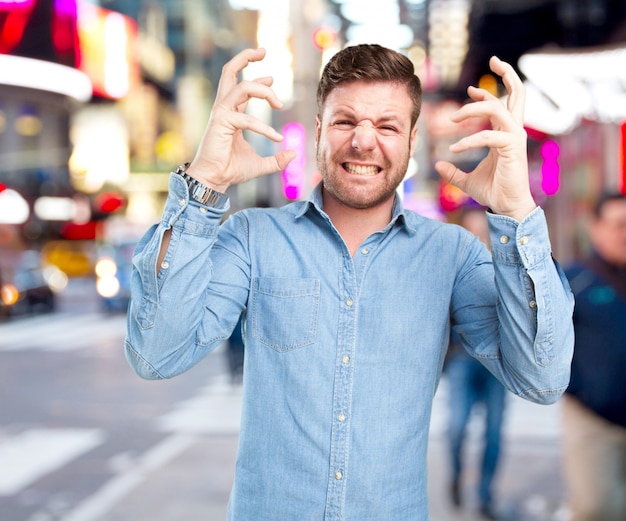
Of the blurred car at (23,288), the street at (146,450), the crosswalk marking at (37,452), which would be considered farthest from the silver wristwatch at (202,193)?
the blurred car at (23,288)

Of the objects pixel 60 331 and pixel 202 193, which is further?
pixel 60 331

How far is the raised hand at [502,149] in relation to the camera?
2012 mm

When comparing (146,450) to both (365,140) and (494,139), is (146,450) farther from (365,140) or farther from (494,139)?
(494,139)

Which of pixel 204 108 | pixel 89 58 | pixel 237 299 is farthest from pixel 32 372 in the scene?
pixel 204 108

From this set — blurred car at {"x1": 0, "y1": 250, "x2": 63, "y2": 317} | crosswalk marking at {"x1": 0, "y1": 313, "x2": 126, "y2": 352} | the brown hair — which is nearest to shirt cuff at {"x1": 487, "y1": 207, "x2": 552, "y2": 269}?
the brown hair

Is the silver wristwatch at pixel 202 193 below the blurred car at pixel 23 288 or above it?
above

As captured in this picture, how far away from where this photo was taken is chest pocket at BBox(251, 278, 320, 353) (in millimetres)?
2219

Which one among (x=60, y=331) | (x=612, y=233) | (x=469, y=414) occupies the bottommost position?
(x=60, y=331)

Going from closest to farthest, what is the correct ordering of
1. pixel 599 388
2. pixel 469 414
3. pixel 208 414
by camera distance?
pixel 599 388 < pixel 469 414 < pixel 208 414

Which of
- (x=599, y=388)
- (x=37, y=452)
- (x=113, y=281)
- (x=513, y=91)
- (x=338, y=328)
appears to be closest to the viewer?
(x=513, y=91)

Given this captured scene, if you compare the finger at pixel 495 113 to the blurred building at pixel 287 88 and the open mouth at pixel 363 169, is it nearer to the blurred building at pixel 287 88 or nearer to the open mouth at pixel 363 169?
the open mouth at pixel 363 169

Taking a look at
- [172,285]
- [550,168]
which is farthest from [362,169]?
[550,168]

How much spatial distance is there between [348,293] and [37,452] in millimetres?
5947

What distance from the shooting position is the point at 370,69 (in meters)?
2.22
